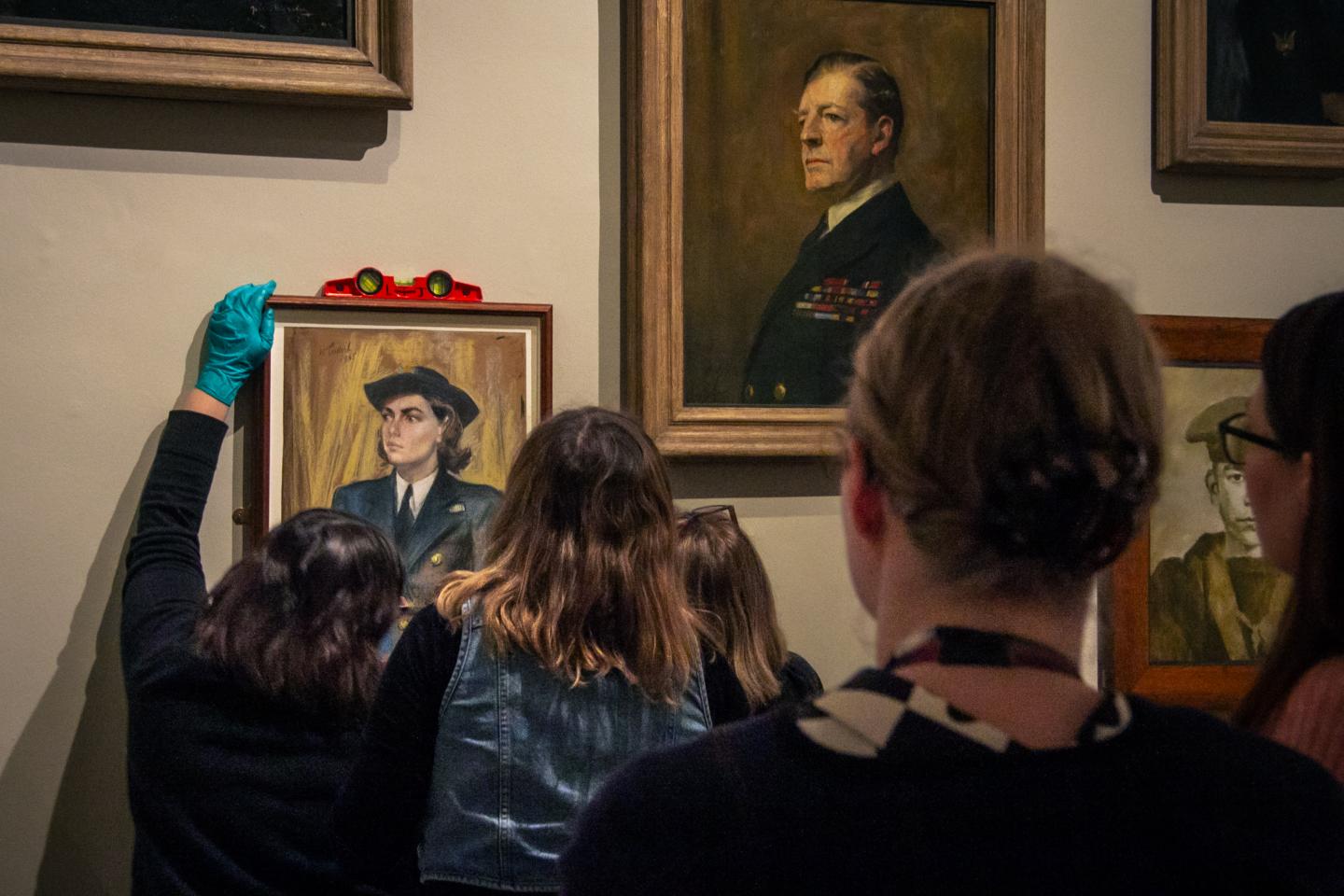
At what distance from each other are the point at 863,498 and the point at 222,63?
188cm

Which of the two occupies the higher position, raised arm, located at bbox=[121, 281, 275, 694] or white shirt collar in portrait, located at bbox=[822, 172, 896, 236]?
white shirt collar in portrait, located at bbox=[822, 172, 896, 236]

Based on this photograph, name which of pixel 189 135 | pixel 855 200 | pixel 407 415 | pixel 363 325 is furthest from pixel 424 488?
pixel 855 200

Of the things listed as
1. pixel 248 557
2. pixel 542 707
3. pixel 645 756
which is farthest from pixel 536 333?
pixel 645 756

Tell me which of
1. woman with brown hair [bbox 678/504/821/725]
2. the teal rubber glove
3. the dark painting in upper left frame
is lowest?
woman with brown hair [bbox 678/504/821/725]

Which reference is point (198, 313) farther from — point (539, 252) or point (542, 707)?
point (542, 707)

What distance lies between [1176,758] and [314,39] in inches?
81.8

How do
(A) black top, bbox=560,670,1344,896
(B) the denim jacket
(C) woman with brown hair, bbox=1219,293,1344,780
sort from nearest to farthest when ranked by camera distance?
(A) black top, bbox=560,670,1344,896 < (C) woman with brown hair, bbox=1219,293,1344,780 < (B) the denim jacket

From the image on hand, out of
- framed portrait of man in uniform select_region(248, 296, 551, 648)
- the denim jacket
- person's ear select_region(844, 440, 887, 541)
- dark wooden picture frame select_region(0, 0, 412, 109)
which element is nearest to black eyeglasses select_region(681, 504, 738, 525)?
framed portrait of man in uniform select_region(248, 296, 551, 648)

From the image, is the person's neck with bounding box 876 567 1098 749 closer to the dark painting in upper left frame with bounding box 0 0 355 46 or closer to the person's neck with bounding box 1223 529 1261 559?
the dark painting in upper left frame with bounding box 0 0 355 46

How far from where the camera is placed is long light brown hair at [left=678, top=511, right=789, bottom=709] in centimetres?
211

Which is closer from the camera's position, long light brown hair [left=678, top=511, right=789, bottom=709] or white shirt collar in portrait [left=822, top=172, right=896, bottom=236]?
long light brown hair [left=678, top=511, right=789, bottom=709]

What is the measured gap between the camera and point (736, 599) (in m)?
2.13

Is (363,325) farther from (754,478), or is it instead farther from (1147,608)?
(1147,608)

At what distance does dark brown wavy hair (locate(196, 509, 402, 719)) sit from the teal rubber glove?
1.55ft
